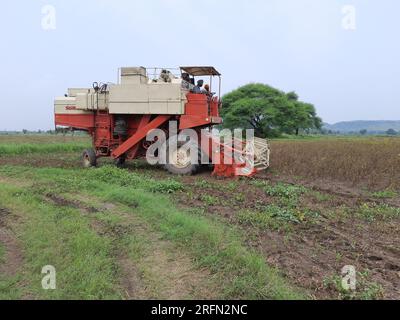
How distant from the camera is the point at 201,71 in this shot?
11617 mm

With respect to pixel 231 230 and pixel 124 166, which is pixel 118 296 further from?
pixel 124 166

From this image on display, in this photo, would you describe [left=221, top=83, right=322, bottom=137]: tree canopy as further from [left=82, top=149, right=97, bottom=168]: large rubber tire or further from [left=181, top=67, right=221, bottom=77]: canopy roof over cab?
[left=82, top=149, right=97, bottom=168]: large rubber tire

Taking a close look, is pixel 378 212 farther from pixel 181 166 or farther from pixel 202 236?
pixel 181 166

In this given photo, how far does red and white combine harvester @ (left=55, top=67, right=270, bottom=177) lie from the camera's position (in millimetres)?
10516

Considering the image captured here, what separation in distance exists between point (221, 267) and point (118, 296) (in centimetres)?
110

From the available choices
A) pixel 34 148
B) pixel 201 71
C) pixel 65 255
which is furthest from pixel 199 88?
pixel 34 148

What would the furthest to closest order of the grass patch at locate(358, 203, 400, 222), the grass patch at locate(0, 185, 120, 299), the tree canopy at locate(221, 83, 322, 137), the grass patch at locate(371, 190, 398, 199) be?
the tree canopy at locate(221, 83, 322, 137)
the grass patch at locate(371, 190, 398, 199)
the grass patch at locate(358, 203, 400, 222)
the grass patch at locate(0, 185, 120, 299)

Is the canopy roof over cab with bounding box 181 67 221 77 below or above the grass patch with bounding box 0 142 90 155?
above

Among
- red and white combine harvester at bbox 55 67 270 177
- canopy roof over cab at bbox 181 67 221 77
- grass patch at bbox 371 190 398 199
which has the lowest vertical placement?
grass patch at bbox 371 190 398 199

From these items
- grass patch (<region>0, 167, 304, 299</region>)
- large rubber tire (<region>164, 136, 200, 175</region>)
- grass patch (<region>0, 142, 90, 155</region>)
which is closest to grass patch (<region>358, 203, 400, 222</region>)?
grass patch (<region>0, 167, 304, 299</region>)

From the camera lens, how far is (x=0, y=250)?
457 cm

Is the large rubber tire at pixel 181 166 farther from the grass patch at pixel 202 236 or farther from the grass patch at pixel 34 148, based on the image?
the grass patch at pixel 34 148

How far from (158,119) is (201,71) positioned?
205 cm
